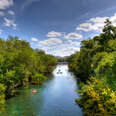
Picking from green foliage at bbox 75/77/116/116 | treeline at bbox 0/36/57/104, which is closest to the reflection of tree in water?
treeline at bbox 0/36/57/104

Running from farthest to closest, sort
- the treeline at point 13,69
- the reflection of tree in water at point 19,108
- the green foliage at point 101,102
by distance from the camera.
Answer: the treeline at point 13,69 → the reflection of tree in water at point 19,108 → the green foliage at point 101,102

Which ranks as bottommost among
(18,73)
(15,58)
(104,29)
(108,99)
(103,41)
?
(108,99)

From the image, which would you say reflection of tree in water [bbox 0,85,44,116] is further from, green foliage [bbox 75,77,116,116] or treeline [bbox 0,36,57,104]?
green foliage [bbox 75,77,116,116]

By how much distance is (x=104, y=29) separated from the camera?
20016 mm

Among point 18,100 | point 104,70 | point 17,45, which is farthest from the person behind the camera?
point 17,45

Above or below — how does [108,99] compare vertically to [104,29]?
below

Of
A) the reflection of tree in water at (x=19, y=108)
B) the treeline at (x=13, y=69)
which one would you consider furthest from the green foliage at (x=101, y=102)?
the treeline at (x=13, y=69)

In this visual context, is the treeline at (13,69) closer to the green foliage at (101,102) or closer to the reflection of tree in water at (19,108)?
the reflection of tree in water at (19,108)

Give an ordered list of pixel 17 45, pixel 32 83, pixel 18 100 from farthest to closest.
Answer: pixel 17 45, pixel 32 83, pixel 18 100

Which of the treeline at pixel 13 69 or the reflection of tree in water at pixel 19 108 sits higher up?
the treeline at pixel 13 69

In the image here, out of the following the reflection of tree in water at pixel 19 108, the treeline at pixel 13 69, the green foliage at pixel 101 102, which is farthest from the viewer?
the treeline at pixel 13 69

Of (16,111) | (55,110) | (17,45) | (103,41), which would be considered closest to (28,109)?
(16,111)

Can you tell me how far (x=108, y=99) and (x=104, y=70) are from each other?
12.9 feet

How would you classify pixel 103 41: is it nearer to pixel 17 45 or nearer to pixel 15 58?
pixel 15 58
